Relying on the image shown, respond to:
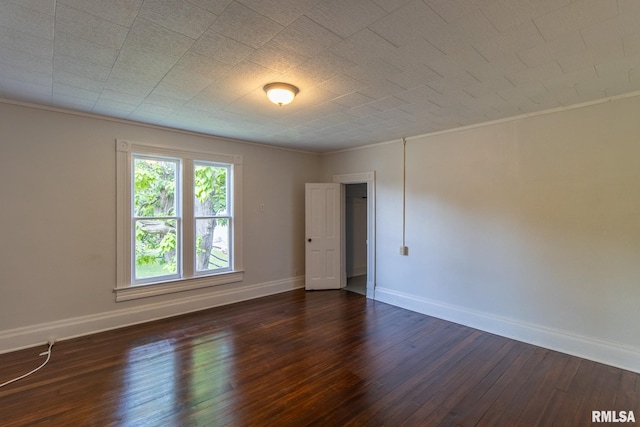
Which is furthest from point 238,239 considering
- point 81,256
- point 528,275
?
point 528,275

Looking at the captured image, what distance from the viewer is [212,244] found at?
4625 mm

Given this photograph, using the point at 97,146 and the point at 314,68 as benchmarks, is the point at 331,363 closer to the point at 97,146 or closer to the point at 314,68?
the point at 314,68

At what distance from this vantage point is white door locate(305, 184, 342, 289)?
547 centimetres

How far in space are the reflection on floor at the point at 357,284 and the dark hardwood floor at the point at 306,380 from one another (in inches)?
64.2

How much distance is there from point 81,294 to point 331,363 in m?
3.05

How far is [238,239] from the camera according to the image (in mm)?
4781

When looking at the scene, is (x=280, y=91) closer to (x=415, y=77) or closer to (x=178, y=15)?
(x=178, y=15)

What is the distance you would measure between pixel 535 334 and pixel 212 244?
4.41m

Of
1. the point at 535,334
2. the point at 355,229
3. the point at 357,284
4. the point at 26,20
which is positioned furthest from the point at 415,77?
the point at 355,229

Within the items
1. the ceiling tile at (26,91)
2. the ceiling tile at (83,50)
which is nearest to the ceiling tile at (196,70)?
the ceiling tile at (83,50)

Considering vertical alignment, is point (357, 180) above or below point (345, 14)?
below

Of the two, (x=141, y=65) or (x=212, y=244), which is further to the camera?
(x=212, y=244)

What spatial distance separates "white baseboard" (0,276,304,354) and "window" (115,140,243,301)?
19 cm

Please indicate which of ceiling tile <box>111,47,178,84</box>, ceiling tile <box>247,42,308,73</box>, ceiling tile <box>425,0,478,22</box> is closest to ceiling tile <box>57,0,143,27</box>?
ceiling tile <box>111,47,178,84</box>
